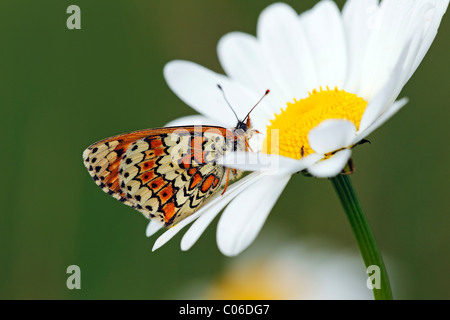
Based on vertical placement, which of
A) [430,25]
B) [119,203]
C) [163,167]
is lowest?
[163,167]

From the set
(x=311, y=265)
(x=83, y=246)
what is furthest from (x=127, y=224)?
(x=311, y=265)

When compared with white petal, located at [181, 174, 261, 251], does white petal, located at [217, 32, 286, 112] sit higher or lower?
higher

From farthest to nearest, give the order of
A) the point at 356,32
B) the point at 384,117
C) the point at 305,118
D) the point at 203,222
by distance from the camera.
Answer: the point at 356,32 → the point at 305,118 → the point at 203,222 → the point at 384,117

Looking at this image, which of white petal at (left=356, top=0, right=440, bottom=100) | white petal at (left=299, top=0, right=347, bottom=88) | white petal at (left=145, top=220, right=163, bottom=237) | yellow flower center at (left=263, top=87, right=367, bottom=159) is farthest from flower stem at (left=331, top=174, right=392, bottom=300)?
white petal at (left=299, top=0, right=347, bottom=88)

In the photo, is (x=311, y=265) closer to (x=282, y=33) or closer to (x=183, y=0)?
(x=282, y=33)

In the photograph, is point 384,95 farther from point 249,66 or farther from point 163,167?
point 249,66

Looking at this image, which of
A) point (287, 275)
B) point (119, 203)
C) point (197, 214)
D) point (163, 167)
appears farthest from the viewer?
point (119, 203)

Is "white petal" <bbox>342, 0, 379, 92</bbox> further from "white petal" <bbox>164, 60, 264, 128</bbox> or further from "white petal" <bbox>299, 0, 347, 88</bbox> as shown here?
"white petal" <bbox>164, 60, 264, 128</bbox>

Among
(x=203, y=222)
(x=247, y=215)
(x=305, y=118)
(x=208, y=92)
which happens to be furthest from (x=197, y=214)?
(x=208, y=92)
